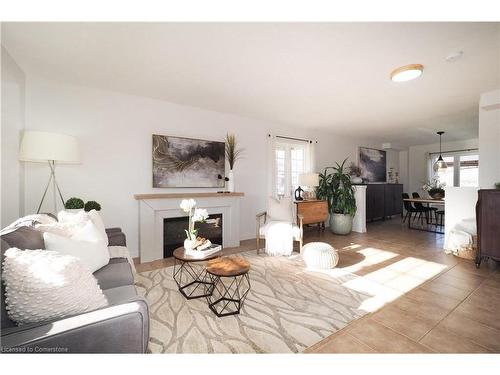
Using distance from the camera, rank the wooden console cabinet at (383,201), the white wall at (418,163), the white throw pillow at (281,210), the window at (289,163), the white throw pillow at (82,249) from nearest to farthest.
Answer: the white throw pillow at (82,249) < the white throw pillow at (281,210) < the window at (289,163) < the wooden console cabinet at (383,201) < the white wall at (418,163)

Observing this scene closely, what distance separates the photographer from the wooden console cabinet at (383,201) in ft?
21.4

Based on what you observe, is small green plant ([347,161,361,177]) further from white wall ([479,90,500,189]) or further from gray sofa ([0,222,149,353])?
gray sofa ([0,222,149,353])

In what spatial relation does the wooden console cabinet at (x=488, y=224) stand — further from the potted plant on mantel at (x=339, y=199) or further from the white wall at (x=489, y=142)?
the potted plant on mantel at (x=339, y=199)

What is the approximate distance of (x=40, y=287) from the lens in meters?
0.97

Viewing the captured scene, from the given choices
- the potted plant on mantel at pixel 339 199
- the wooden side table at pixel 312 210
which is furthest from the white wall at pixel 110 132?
the potted plant on mantel at pixel 339 199

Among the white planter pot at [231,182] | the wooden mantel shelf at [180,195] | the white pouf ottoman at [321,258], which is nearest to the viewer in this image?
the white pouf ottoman at [321,258]

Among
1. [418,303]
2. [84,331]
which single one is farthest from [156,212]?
[418,303]

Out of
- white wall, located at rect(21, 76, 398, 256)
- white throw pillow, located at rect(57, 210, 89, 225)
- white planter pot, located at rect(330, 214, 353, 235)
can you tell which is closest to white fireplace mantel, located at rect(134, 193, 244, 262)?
white wall, located at rect(21, 76, 398, 256)

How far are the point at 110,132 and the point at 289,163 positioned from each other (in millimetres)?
3587

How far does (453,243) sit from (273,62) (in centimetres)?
396

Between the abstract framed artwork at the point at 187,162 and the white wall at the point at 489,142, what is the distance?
417cm

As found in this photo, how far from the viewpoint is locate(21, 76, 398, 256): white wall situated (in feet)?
9.47
